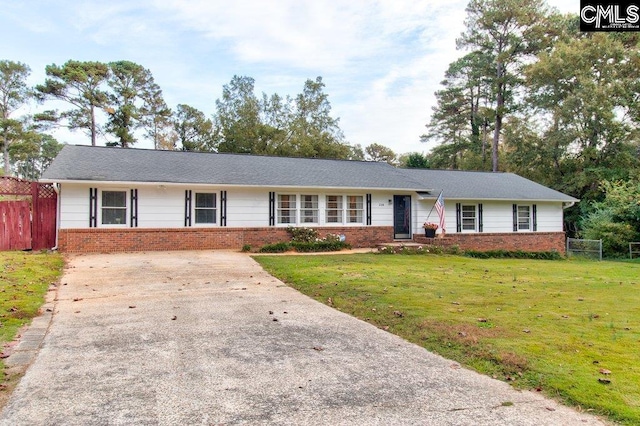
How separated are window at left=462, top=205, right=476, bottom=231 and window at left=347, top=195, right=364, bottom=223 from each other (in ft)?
17.9

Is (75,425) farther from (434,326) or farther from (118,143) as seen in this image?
(118,143)

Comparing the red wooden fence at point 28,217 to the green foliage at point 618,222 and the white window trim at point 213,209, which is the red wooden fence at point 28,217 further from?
the green foliage at point 618,222

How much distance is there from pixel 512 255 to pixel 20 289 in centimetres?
1767

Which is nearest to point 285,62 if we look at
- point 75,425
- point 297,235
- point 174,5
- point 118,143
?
point 174,5

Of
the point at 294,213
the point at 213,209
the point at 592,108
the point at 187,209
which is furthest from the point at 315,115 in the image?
the point at 187,209

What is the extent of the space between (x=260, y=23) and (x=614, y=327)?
1616cm

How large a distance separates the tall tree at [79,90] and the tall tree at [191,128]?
255 inches

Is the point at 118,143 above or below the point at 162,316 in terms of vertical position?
above

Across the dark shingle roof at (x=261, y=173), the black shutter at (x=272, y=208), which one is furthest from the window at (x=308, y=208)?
the black shutter at (x=272, y=208)

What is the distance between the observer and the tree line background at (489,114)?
1046 inches

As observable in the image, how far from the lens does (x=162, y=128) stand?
40.0 metres

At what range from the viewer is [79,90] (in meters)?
34.8

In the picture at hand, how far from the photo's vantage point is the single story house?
48.5 ft

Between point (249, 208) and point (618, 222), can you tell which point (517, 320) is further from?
point (618, 222)
